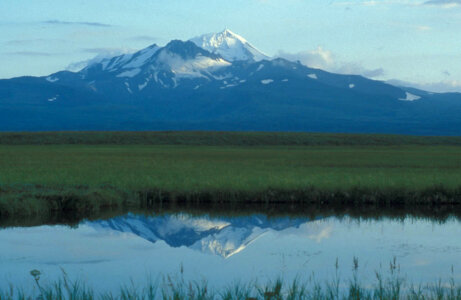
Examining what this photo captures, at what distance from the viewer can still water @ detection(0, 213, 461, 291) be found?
55.7 feet

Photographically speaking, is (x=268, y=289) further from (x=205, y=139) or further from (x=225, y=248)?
(x=205, y=139)

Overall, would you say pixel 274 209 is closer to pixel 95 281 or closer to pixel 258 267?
pixel 258 267

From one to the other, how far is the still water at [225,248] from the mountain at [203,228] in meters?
0.04

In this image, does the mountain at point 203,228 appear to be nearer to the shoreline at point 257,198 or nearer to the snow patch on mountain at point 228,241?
the snow patch on mountain at point 228,241

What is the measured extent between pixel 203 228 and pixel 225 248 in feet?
13.3

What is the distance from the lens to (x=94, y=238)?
73.8ft

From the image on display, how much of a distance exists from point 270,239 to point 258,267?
5028 mm

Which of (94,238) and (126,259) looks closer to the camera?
(126,259)

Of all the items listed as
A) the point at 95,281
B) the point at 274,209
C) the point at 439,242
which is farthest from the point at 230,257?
the point at 274,209

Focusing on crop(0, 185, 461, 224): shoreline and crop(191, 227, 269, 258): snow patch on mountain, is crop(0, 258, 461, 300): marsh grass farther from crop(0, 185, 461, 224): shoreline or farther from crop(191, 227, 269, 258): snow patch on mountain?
crop(0, 185, 461, 224): shoreline

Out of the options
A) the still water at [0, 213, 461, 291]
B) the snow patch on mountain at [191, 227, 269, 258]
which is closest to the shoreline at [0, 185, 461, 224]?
the still water at [0, 213, 461, 291]

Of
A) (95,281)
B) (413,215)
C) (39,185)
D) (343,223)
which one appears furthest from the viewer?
(39,185)

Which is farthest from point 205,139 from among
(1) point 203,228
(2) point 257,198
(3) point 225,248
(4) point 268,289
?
(4) point 268,289

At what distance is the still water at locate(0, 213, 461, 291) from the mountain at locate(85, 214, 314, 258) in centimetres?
4
